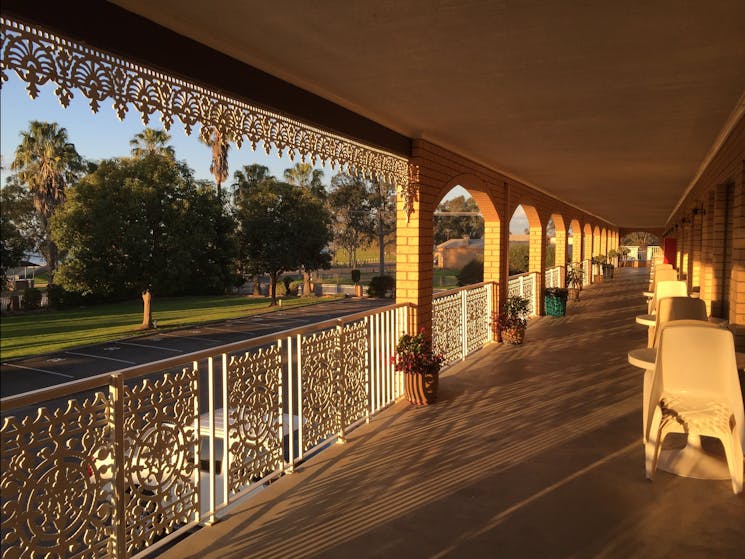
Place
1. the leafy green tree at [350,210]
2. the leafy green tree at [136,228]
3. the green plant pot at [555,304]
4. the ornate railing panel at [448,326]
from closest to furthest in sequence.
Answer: the ornate railing panel at [448,326] < the green plant pot at [555,304] < the leafy green tree at [136,228] < the leafy green tree at [350,210]

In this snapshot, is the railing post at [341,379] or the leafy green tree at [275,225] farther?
the leafy green tree at [275,225]

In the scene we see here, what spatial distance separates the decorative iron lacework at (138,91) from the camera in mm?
1969

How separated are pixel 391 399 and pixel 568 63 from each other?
315cm

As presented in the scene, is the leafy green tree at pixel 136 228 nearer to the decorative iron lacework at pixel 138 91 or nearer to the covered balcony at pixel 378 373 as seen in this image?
the covered balcony at pixel 378 373

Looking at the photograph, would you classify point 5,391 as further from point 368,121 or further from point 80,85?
point 80,85

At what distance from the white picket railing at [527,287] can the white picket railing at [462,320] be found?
1659 mm

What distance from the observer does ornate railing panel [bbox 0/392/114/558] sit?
6.26ft

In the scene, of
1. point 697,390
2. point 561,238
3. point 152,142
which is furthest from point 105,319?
point 697,390

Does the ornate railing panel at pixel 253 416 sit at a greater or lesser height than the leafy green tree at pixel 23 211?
lesser

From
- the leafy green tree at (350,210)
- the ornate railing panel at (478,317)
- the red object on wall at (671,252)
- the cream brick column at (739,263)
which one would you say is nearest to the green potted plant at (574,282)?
the red object on wall at (671,252)

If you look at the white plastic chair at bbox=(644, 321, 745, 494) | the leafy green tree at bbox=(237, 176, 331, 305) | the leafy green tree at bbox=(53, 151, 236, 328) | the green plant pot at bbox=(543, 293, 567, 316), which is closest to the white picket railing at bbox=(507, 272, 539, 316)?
the green plant pot at bbox=(543, 293, 567, 316)

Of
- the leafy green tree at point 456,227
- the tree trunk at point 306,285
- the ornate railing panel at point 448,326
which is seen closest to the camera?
the ornate railing panel at point 448,326

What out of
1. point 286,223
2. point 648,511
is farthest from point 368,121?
point 286,223

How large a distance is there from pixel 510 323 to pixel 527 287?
9.73 ft
